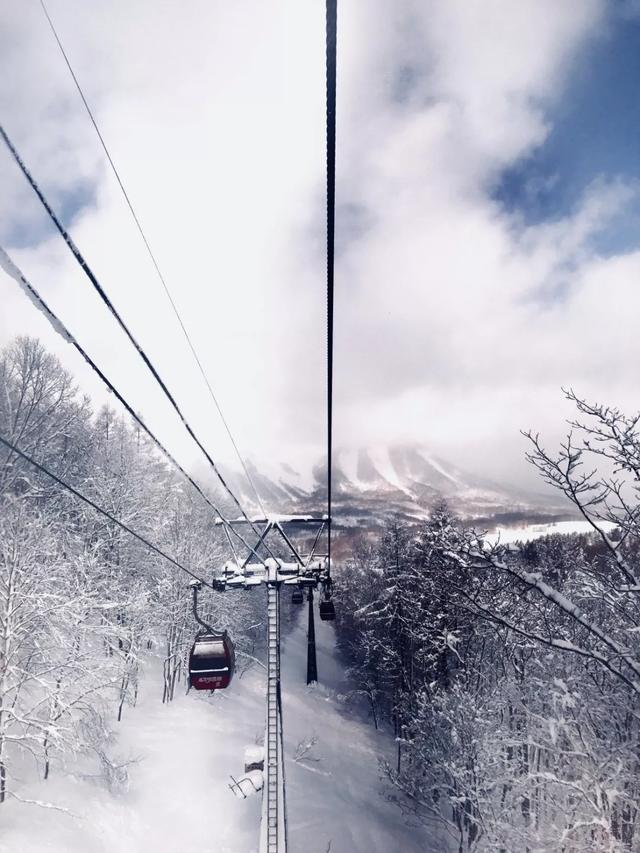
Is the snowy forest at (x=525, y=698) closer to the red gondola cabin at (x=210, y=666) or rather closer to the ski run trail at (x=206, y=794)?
the ski run trail at (x=206, y=794)

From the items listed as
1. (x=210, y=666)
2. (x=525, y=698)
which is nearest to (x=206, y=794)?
(x=210, y=666)

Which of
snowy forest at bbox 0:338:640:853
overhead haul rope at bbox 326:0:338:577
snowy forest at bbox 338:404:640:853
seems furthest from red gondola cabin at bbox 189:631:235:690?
overhead haul rope at bbox 326:0:338:577

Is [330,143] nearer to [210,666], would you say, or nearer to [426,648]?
[210,666]

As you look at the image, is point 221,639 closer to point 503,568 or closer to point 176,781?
point 176,781

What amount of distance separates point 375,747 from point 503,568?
2891 centimetres

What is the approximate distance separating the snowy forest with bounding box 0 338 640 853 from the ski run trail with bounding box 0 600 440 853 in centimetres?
87

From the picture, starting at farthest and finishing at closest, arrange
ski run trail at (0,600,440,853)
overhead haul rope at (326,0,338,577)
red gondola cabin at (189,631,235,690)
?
ski run trail at (0,600,440,853) < red gondola cabin at (189,631,235,690) < overhead haul rope at (326,0,338,577)

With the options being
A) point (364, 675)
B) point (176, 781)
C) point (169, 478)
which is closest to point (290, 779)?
point (176, 781)

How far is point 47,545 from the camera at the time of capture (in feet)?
54.0

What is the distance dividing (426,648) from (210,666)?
452 inches

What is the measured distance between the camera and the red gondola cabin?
13.2m

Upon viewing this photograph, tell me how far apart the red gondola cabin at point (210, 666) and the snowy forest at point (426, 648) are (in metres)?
3.84

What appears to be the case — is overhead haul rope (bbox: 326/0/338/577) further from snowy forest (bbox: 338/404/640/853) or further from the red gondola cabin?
the red gondola cabin

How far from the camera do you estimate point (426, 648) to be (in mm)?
20797
